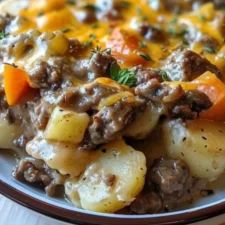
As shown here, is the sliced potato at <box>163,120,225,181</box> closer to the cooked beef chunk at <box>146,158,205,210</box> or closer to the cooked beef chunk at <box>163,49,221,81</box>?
the cooked beef chunk at <box>146,158,205,210</box>

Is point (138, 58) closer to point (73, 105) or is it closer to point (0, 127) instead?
point (73, 105)

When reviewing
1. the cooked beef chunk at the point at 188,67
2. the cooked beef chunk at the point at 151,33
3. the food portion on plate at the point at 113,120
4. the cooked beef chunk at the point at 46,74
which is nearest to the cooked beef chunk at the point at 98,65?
the food portion on plate at the point at 113,120

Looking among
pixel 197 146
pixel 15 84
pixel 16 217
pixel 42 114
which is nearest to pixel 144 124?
pixel 197 146

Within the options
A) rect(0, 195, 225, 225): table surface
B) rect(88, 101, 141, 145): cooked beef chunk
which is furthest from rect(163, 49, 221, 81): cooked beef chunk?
rect(0, 195, 225, 225): table surface

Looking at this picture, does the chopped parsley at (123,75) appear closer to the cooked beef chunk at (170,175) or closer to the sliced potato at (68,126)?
the sliced potato at (68,126)

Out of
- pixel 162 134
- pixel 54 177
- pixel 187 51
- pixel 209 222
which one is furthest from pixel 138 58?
pixel 209 222

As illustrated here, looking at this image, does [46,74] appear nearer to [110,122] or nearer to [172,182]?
[110,122]
